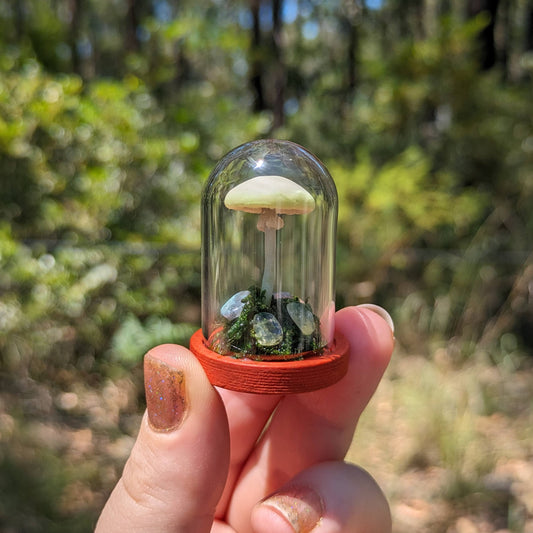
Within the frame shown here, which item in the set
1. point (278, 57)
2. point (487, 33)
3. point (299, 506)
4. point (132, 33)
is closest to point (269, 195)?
point (299, 506)

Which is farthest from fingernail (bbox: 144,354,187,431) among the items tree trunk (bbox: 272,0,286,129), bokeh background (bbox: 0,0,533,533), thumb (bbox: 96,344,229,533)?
tree trunk (bbox: 272,0,286,129)

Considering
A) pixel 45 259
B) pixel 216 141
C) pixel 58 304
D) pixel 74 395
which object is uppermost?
pixel 216 141

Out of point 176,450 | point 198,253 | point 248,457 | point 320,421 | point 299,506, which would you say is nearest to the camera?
point 176,450

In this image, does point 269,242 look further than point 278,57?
No

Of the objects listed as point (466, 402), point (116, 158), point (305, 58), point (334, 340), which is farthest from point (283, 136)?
point (305, 58)

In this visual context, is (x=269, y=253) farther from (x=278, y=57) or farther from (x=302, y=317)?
(x=278, y=57)

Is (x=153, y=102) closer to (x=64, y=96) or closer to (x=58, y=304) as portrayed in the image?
(x=64, y=96)

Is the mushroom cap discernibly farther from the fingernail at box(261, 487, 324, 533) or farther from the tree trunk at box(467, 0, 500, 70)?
the tree trunk at box(467, 0, 500, 70)
